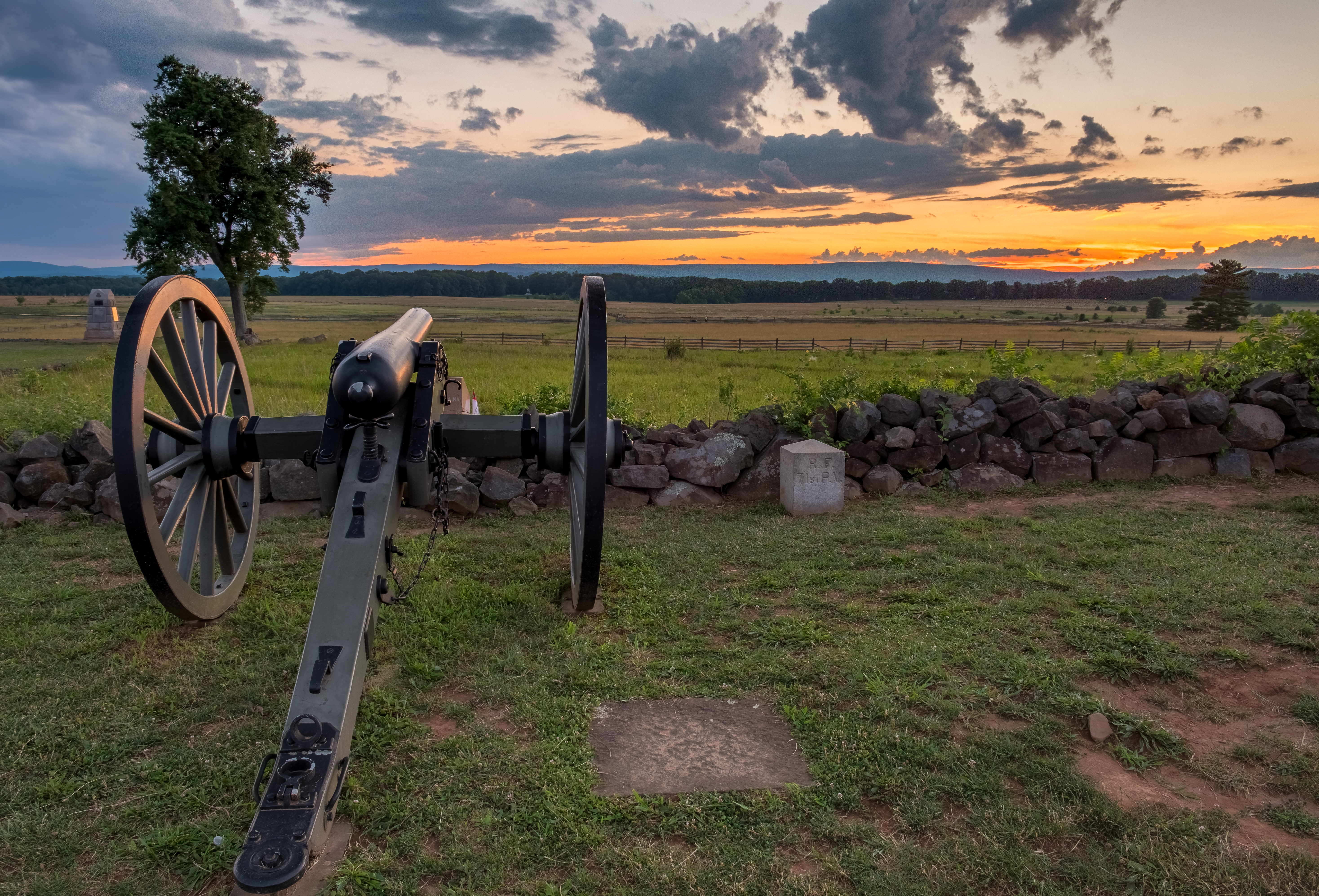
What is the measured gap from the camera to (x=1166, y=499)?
807 centimetres

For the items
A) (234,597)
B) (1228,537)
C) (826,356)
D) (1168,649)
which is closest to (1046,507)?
(1228,537)

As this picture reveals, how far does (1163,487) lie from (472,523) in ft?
23.2

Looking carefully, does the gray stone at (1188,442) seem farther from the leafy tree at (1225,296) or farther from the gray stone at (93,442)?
the leafy tree at (1225,296)

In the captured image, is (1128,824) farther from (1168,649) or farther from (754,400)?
(754,400)

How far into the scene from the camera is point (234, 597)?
5148 mm

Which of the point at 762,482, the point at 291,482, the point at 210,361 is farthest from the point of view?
the point at 762,482

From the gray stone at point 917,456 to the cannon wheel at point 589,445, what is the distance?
4.50m

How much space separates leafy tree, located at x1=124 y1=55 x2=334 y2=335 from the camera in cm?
3138

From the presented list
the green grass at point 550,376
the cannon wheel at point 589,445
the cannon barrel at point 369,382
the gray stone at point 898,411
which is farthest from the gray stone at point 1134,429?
the cannon barrel at point 369,382

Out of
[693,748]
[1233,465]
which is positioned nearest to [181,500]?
[693,748]

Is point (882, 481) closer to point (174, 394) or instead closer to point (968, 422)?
point (968, 422)

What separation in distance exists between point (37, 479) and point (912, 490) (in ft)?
27.3

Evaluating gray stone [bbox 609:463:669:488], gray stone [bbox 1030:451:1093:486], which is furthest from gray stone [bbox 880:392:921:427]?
gray stone [bbox 609:463:669:488]

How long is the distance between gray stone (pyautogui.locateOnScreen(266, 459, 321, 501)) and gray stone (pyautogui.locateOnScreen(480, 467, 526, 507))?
1.56 meters
